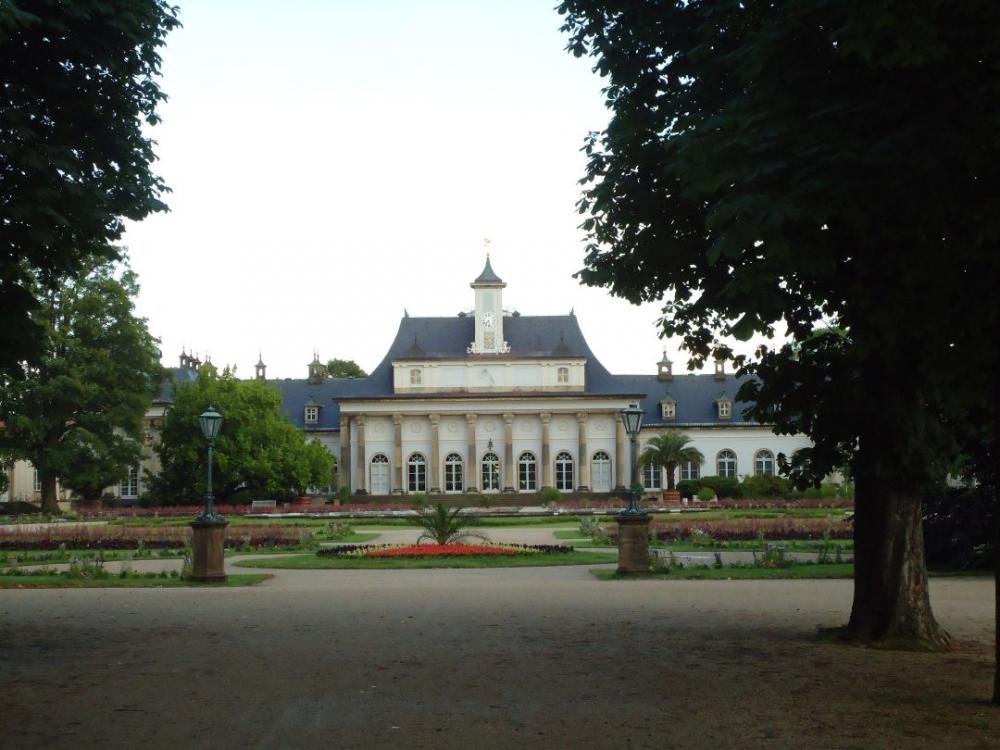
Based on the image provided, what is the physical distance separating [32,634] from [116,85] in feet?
19.3

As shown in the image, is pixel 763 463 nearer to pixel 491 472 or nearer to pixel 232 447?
pixel 491 472

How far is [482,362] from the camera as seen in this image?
70.1 m

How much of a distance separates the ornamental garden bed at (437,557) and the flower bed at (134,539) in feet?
11.7

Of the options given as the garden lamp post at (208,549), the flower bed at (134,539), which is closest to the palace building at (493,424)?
the flower bed at (134,539)

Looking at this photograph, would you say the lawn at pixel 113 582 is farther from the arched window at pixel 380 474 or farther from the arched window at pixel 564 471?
the arched window at pixel 564 471

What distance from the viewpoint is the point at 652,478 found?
70688mm

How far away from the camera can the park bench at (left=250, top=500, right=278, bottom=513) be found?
50188 mm

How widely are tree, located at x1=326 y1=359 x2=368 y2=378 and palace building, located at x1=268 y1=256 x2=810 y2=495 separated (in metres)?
21.6

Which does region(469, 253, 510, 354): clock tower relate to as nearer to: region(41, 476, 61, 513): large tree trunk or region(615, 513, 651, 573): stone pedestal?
region(41, 476, 61, 513): large tree trunk

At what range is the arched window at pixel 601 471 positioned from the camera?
70.0 m

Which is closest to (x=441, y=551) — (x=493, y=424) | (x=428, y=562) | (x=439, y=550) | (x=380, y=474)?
(x=439, y=550)

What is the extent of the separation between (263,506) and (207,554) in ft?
115

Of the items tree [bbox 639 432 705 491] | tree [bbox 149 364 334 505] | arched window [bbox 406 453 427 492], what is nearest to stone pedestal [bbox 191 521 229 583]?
tree [bbox 149 364 334 505]

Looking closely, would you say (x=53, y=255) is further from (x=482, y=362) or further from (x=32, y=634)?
(x=482, y=362)
